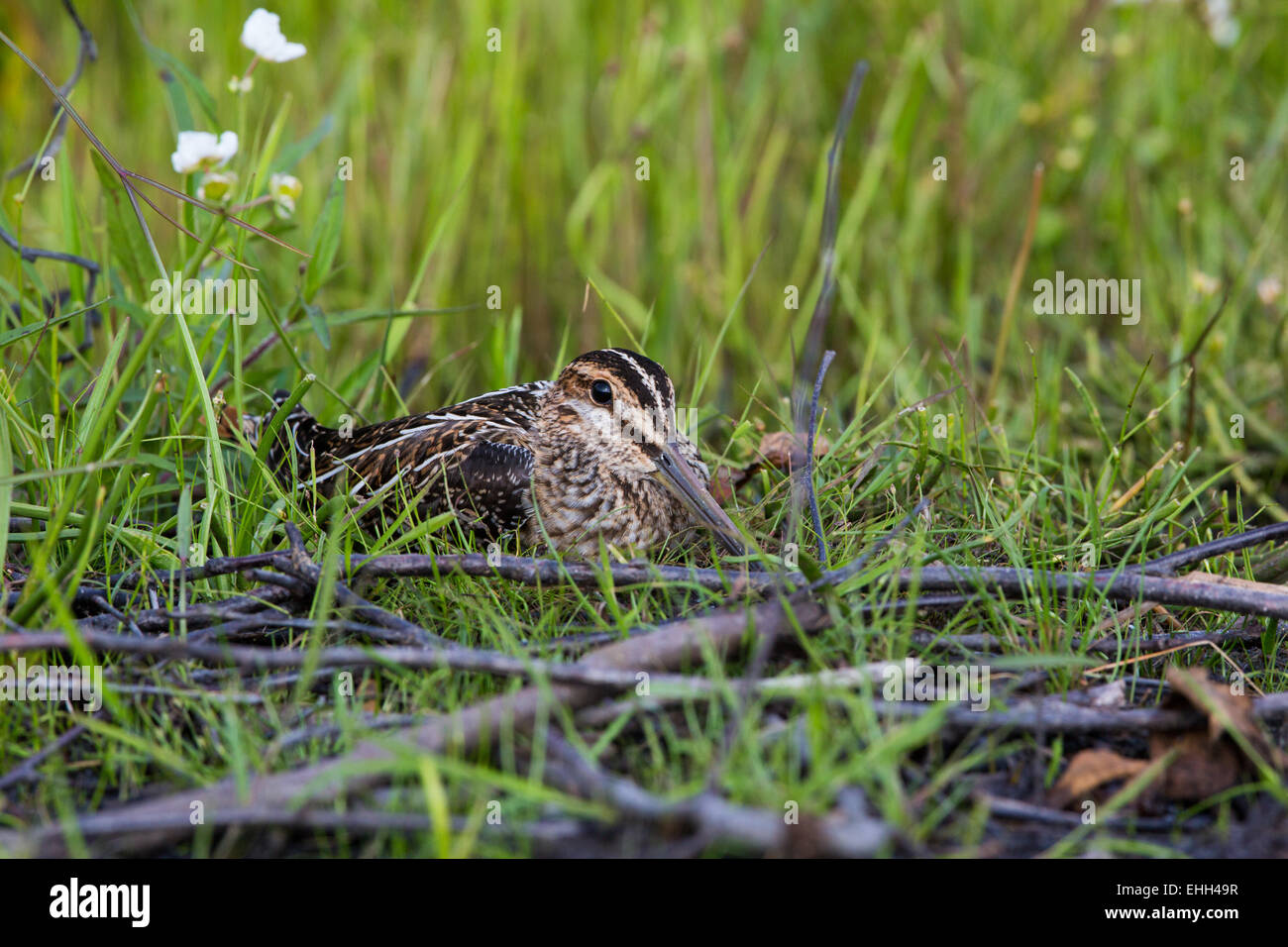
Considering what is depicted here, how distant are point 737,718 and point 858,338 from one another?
3942mm

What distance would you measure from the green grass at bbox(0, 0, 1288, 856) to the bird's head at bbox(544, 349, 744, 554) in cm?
20

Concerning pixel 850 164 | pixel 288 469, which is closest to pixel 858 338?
pixel 850 164

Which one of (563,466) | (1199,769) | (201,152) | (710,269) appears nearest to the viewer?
(1199,769)

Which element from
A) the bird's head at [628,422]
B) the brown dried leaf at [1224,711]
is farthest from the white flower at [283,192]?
the brown dried leaf at [1224,711]

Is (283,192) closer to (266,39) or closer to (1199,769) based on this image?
(266,39)

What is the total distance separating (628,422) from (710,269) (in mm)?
2538

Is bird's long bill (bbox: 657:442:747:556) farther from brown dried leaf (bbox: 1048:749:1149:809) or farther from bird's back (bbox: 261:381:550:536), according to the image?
brown dried leaf (bbox: 1048:749:1149:809)

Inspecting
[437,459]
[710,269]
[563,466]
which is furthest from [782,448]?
[710,269]

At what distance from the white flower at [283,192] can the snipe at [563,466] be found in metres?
0.64

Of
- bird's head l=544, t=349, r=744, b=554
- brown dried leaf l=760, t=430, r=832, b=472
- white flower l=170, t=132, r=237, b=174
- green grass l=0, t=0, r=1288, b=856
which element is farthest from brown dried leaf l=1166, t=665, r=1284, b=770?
white flower l=170, t=132, r=237, b=174

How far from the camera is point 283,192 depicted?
3.98 metres

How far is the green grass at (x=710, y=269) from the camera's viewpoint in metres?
3.53

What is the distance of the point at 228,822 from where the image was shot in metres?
2.44

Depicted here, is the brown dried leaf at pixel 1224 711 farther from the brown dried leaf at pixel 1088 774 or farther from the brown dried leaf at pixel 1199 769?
the brown dried leaf at pixel 1088 774
